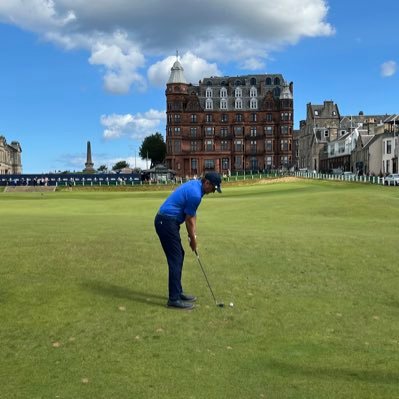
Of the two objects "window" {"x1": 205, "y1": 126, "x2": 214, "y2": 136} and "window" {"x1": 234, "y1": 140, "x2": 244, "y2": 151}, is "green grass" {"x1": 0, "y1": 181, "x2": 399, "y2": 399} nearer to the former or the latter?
"window" {"x1": 205, "y1": 126, "x2": 214, "y2": 136}

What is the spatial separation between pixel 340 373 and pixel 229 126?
5276 inches

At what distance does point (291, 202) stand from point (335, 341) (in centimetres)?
2897

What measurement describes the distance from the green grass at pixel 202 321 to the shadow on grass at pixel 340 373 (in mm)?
28

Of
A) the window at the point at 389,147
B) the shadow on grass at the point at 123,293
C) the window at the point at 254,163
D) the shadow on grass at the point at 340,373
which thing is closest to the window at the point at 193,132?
the window at the point at 254,163

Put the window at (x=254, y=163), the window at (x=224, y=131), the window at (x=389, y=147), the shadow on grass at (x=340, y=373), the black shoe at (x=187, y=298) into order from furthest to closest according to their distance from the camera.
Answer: the window at (x=254, y=163), the window at (x=224, y=131), the window at (x=389, y=147), the black shoe at (x=187, y=298), the shadow on grass at (x=340, y=373)

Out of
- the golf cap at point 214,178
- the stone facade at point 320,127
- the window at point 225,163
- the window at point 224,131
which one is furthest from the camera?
the stone facade at point 320,127

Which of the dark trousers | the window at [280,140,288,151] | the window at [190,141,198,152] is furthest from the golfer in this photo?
the window at [280,140,288,151]

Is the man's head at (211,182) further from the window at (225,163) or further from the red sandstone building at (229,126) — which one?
the window at (225,163)

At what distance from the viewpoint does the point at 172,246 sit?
10391mm

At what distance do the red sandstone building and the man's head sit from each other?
12647 centimetres

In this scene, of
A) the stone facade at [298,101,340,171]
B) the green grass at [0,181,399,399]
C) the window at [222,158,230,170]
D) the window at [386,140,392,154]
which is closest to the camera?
the green grass at [0,181,399,399]

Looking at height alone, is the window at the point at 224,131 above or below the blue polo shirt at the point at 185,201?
above

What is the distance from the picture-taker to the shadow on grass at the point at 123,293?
10.7m

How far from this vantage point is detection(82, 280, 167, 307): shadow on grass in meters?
10.7
